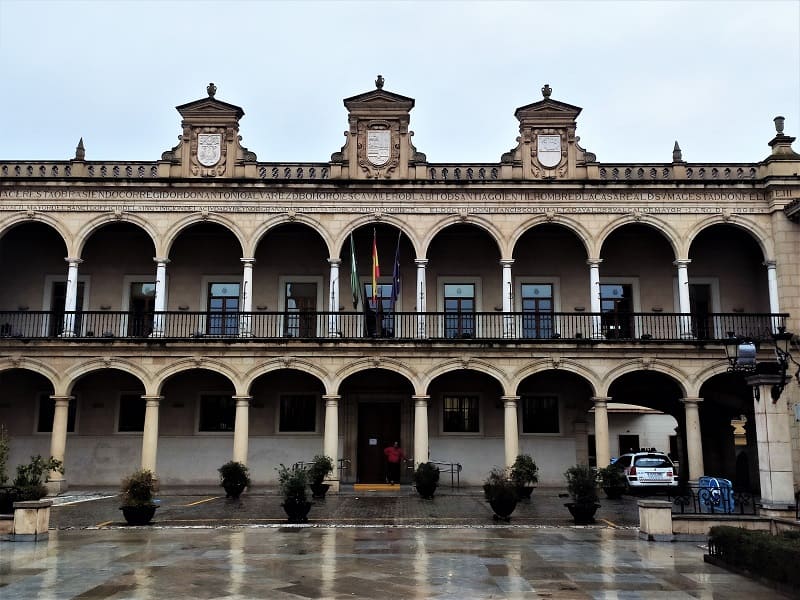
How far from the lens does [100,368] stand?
22.9m

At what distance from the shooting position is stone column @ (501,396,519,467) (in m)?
22.6

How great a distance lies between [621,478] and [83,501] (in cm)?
1463

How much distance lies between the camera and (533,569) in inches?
421

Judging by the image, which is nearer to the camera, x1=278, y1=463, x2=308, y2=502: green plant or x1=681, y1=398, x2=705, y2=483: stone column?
x1=278, y1=463, x2=308, y2=502: green plant

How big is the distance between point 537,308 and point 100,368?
13985mm

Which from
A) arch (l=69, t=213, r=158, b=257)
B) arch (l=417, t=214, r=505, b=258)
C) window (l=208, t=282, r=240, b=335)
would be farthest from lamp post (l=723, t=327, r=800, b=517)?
arch (l=69, t=213, r=158, b=257)

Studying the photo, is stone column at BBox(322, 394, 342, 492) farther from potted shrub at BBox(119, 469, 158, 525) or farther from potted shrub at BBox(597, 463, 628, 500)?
potted shrub at BBox(597, 463, 628, 500)

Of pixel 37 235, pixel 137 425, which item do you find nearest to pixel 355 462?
pixel 137 425

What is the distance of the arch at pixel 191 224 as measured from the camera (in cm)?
2384

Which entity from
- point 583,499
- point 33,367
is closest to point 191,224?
point 33,367

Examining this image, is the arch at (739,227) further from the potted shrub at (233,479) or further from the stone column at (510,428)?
the potted shrub at (233,479)

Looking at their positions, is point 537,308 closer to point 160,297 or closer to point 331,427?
point 331,427

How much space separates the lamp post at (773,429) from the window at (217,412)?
1646cm

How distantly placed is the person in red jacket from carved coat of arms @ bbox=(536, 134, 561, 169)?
1023 centimetres
